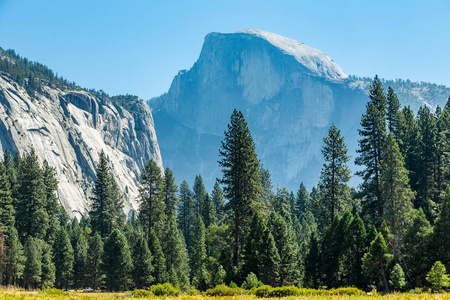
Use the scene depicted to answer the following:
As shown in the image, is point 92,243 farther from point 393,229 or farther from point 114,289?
point 393,229

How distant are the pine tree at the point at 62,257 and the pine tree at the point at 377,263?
43757mm

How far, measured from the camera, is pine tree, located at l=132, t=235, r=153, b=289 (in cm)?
4834

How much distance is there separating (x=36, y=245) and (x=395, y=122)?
4894cm

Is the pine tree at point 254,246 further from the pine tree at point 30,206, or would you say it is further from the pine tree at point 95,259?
the pine tree at point 30,206

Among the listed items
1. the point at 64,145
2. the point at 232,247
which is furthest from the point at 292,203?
the point at 64,145

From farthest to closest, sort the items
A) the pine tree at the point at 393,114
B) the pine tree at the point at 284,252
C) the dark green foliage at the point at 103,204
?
the dark green foliage at the point at 103,204 → the pine tree at the point at 393,114 → the pine tree at the point at 284,252

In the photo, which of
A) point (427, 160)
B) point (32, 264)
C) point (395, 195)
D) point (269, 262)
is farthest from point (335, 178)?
point (32, 264)

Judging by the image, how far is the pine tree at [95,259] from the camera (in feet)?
204

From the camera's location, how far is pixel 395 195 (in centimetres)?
3728

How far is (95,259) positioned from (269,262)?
36307mm

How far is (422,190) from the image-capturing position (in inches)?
1911

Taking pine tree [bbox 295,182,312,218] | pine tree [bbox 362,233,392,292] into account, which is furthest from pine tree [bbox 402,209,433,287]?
pine tree [bbox 295,182,312,218]

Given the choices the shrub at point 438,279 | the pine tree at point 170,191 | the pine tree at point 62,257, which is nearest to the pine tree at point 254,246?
the shrub at point 438,279

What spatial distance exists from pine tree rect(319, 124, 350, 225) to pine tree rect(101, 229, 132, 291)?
2703 cm
